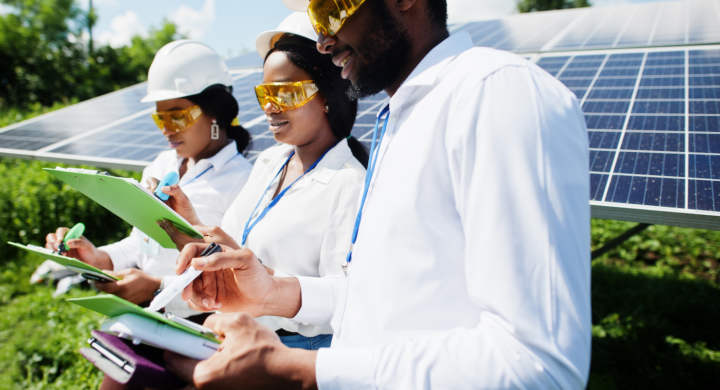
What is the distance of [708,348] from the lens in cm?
455

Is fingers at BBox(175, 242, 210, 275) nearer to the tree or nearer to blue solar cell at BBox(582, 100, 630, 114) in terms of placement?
blue solar cell at BBox(582, 100, 630, 114)

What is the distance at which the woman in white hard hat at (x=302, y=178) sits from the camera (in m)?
2.12

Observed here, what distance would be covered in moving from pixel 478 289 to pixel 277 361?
1.65 ft

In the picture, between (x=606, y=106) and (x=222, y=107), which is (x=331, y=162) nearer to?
(x=222, y=107)

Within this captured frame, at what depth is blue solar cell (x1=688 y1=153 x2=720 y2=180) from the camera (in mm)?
2532

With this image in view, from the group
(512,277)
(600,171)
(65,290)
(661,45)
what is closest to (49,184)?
(65,290)

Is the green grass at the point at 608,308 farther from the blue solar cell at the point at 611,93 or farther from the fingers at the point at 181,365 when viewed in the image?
the fingers at the point at 181,365

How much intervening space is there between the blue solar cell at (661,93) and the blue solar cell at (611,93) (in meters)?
0.10

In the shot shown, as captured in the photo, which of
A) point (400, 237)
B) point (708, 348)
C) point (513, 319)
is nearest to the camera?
point (513, 319)

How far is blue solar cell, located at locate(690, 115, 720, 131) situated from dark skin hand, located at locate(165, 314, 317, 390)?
11.1 ft

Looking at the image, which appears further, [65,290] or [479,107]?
[65,290]

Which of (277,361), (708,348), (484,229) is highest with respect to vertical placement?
(484,229)

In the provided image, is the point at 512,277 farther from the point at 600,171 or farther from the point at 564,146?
the point at 600,171

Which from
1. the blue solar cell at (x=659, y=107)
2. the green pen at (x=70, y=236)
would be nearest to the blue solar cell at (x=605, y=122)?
the blue solar cell at (x=659, y=107)
